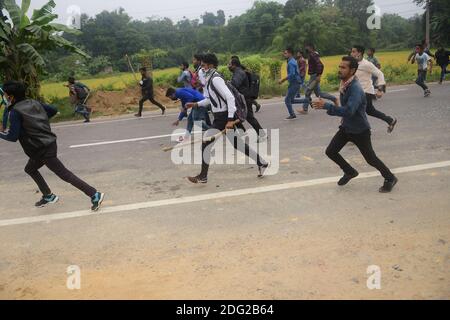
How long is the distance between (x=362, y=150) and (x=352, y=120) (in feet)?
1.34

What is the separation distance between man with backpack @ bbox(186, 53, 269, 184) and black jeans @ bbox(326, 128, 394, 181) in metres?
1.10

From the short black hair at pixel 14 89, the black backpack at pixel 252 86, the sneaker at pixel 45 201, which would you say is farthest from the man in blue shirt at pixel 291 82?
the short black hair at pixel 14 89

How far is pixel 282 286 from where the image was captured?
3.27 m

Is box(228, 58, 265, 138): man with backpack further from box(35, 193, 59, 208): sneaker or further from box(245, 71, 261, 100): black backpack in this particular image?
box(35, 193, 59, 208): sneaker

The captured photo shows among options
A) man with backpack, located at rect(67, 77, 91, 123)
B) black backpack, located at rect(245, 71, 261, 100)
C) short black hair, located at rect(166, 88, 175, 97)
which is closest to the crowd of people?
short black hair, located at rect(166, 88, 175, 97)

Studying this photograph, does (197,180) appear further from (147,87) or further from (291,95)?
(147,87)

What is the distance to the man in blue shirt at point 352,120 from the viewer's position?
4.89m

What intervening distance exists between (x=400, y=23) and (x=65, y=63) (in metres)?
76.7

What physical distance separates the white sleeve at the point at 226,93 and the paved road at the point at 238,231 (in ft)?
3.30

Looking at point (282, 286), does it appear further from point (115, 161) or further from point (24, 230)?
point (115, 161)

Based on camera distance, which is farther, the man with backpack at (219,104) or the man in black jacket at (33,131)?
the man with backpack at (219,104)

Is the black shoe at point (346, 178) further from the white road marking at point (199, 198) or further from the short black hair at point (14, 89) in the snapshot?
the short black hair at point (14, 89)

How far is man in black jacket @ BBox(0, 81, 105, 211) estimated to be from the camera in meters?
4.83
